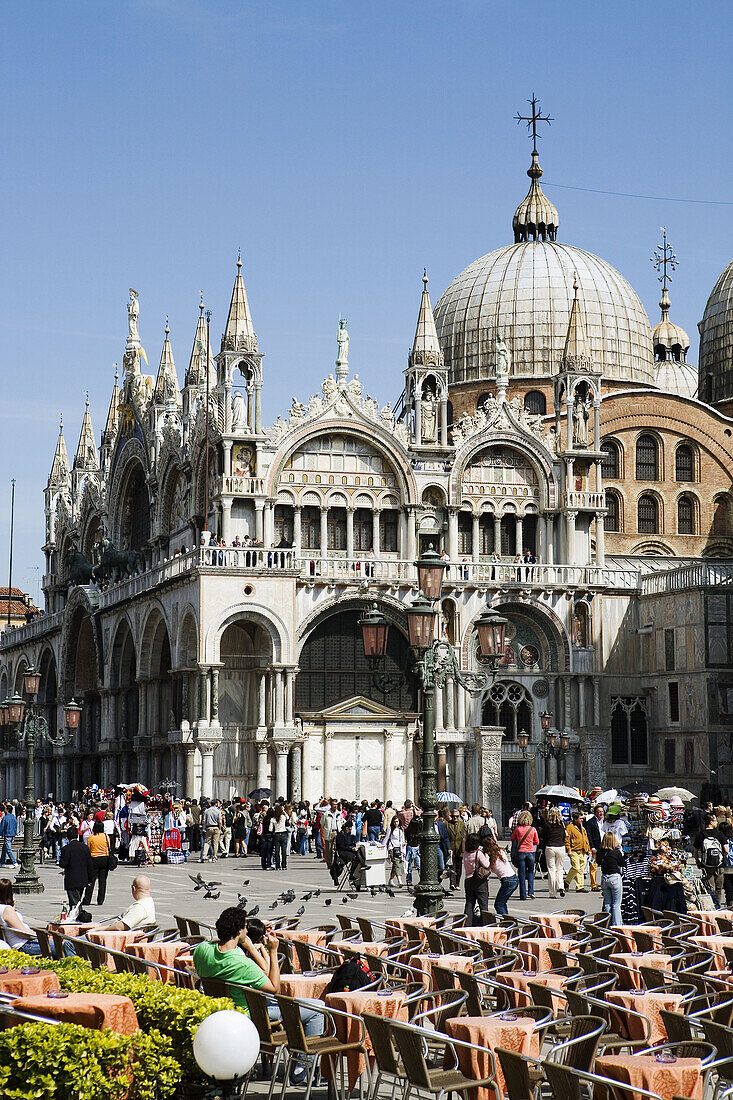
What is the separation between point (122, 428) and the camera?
58.9m

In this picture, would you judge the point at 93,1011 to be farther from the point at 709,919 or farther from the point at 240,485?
the point at 240,485

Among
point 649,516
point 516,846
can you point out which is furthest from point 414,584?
point 516,846

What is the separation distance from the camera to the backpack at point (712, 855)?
83.6 ft

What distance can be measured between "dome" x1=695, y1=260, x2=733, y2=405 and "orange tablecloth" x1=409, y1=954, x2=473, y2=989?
47665 mm

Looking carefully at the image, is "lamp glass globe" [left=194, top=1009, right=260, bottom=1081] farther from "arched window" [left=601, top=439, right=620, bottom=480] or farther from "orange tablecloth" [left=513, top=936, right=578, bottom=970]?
"arched window" [left=601, top=439, right=620, bottom=480]

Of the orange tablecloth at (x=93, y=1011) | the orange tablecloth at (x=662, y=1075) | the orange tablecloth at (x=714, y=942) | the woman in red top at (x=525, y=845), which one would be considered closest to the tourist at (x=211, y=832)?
the woman in red top at (x=525, y=845)

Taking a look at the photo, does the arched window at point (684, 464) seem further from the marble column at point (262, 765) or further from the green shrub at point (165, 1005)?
the green shrub at point (165, 1005)

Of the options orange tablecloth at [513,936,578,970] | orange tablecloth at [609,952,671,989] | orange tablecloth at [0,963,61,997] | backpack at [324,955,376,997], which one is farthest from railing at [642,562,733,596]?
orange tablecloth at [0,963,61,997]

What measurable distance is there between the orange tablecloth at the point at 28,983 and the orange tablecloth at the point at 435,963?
293 centimetres

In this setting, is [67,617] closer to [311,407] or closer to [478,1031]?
[311,407]

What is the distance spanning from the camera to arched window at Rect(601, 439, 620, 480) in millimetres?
52781

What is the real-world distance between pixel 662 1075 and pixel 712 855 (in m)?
16.3

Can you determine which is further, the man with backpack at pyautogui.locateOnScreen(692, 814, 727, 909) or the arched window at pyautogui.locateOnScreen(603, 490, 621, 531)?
the arched window at pyautogui.locateOnScreen(603, 490, 621, 531)

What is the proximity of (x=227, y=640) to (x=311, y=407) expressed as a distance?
7186 mm
